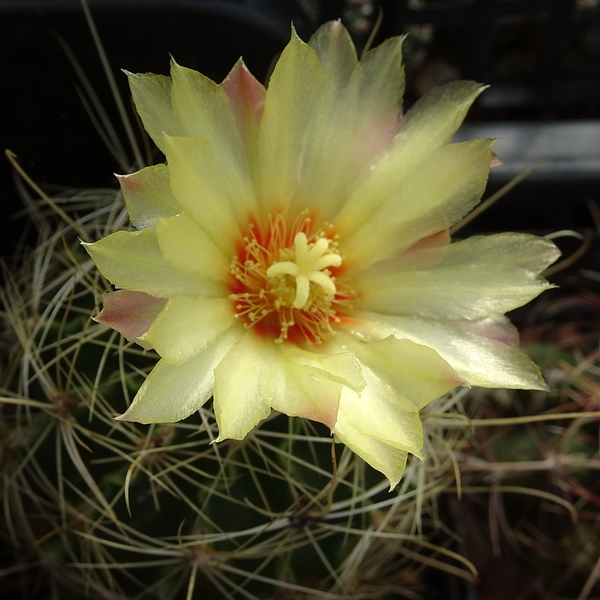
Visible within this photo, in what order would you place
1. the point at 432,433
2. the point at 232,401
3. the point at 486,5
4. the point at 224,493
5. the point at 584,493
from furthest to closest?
1. the point at 486,5
2. the point at 584,493
3. the point at 432,433
4. the point at 224,493
5. the point at 232,401

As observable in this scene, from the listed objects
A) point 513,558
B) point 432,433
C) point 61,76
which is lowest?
point 513,558

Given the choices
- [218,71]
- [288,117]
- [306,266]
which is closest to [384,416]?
[306,266]

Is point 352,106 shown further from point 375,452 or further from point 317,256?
point 375,452

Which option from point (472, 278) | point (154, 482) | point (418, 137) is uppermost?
point (418, 137)

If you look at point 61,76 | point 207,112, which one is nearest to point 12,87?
point 61,76

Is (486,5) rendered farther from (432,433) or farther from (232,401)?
(232,401)

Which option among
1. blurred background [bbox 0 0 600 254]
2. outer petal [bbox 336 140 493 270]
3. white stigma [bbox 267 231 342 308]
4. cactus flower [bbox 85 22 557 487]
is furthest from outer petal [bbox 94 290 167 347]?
blurred background [bbox 0 0 600 254]

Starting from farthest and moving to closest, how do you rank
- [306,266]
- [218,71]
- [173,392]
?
[218,71], [306,266], [173,392]
